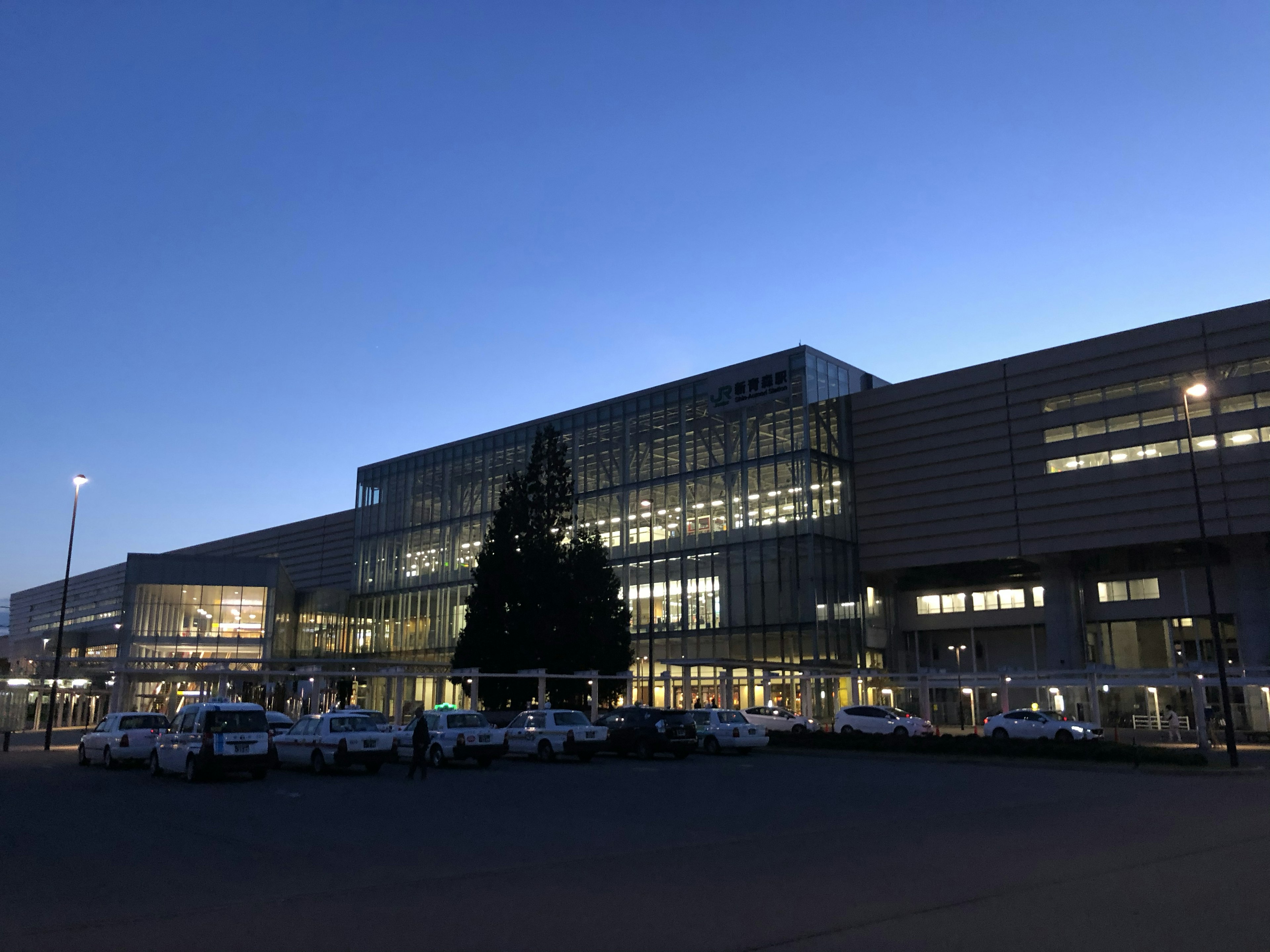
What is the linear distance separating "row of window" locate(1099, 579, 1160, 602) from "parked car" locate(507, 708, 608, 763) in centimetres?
4101

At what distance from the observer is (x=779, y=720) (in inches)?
1684

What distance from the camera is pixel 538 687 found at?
43.4 metres

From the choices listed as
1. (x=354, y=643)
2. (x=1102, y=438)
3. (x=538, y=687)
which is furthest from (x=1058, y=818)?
(x=354, y=643)

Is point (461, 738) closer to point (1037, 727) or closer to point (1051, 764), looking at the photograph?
point (1051, 764)

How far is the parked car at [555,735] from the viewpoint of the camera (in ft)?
98.6

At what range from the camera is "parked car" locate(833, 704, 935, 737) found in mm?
39312

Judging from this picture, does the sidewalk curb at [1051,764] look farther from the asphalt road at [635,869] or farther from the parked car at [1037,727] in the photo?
the parked car at [1037,727]

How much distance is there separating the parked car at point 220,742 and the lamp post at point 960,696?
127 feet

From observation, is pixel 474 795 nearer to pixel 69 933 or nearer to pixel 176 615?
pixel 69 933

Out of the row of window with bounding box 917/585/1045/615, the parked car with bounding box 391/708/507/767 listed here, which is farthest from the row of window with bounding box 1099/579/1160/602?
the parked car with bounding box 391/708/507/767

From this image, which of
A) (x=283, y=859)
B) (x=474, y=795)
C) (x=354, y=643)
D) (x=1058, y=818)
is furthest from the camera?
(x=354, y=643)

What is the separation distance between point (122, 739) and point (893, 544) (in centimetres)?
4572

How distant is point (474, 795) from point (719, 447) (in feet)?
148

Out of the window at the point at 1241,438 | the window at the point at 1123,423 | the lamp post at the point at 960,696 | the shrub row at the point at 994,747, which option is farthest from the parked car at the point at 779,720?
the window at the point at 1241,438
